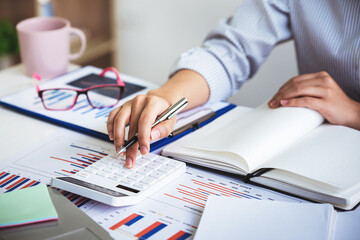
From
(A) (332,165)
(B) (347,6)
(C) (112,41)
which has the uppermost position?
(B) (347,6)

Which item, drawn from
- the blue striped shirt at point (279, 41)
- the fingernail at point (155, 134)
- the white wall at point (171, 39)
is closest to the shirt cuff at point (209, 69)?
the blue striped shirt at point (279, 41)

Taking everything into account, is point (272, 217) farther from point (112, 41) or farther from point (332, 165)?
point (112, 41)

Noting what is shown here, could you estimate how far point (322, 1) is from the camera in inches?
40.3

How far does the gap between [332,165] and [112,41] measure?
5.63 feet

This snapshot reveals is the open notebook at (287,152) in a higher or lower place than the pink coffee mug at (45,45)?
lower

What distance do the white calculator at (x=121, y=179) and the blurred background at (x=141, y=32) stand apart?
1.06 metres

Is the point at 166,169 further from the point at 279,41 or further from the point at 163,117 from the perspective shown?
the point at 279,41

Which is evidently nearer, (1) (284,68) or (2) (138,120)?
(2) (138,120)

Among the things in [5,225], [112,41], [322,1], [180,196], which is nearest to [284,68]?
[322,1]

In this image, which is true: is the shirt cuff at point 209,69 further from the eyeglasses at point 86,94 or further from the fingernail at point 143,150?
the fingernail at point 143,150

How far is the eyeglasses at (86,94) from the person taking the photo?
0.90m

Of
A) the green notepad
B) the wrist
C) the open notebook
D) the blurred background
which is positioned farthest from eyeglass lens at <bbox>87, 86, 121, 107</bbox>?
the blurred background

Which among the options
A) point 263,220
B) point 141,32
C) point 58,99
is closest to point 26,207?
point 263,220

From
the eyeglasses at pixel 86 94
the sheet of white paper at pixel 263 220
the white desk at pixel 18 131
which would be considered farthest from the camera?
the eyeglasses at pixel 86 94
